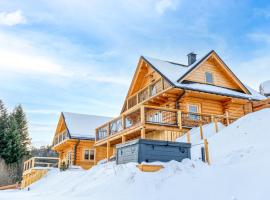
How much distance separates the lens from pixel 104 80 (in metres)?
22.2

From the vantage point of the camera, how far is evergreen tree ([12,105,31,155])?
42.4 m

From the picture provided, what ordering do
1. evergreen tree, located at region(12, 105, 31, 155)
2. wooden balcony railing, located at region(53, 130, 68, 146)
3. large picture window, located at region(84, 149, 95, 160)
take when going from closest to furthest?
large picture window, located at region(84, 149, 95, 160), wooden balcony railing, located at region(53, 130, 68, 146), evergreen tree, located at region(12, 105, 31, 155)

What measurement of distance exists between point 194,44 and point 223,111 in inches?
218

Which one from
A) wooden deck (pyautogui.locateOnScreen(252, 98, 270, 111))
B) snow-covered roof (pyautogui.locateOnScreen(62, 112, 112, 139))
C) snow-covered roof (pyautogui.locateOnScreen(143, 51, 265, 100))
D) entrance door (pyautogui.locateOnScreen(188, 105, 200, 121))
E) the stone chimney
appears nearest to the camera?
entrance door (pyautogui.locateOnScreen(188, 105, 200, 121))

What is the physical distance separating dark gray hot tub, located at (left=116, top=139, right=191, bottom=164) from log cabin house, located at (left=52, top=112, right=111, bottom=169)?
1687 centimetres

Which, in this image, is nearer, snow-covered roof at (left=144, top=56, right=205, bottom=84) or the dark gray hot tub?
the dark gray hot tub

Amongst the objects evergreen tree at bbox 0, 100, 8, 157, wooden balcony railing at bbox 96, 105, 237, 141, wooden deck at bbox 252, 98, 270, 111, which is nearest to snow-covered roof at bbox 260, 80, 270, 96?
wooden deck at bbox 252, 98, 270, 111

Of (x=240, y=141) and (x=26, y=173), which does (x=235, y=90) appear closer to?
(x=240, y=141)

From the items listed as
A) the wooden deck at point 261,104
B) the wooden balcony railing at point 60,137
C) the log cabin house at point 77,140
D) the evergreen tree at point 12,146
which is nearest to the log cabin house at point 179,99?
the wooden deck at point 261,104

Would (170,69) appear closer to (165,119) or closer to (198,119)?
(165,119)

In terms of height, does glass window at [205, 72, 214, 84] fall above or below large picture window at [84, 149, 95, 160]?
above

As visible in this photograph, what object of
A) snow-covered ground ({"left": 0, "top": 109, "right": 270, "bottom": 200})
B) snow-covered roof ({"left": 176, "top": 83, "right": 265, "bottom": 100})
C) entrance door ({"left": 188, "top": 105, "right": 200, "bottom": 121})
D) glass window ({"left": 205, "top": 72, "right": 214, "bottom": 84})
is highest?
glass window ({"left": 205, "top": 72, "right": 214, "bottom": 84})

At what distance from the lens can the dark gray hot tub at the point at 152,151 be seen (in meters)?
9.49

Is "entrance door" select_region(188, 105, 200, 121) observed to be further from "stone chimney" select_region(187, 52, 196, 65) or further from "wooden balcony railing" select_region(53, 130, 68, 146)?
"wooden balcony railing" select_region(53, 130, 68, 146)
